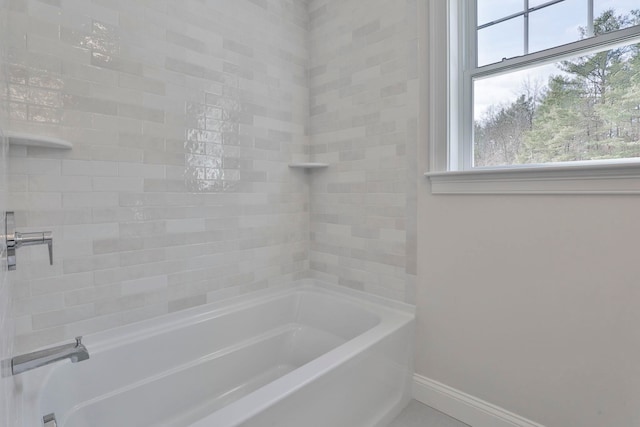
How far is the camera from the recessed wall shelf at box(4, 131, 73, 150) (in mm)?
1199

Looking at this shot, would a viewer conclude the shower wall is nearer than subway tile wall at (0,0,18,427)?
No

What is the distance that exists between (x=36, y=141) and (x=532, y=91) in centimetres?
220

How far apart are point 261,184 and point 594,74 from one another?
1.81 meters

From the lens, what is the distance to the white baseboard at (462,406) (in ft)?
5.13

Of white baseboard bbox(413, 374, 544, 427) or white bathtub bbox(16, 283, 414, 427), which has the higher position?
white bathtub bbox(16, 283, 414, 427)

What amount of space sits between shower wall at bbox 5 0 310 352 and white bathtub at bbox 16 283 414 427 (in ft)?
0.50

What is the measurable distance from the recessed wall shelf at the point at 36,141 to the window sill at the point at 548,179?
173 centimetres

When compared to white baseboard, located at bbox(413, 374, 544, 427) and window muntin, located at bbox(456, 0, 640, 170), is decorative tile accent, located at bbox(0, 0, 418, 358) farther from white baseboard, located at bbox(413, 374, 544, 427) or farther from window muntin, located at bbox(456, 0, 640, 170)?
white baseboard, located at bbox(413, 374, 544, 427)

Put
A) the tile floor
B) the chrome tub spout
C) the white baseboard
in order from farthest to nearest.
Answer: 1. the tile floor
2. the white baseboard
3. the chrome tub spout

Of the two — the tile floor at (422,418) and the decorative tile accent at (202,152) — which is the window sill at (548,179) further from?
the tile floor at (422,418)

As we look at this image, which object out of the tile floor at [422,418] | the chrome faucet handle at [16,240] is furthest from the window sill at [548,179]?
the chrome faucet handle at [16,240]

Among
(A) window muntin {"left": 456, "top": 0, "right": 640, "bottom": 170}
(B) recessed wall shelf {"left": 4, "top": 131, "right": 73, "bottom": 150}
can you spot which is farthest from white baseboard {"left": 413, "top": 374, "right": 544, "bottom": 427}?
(B) recessed wall shelf {"left": 4, "top": 131, "right": 73, "bottom": 150}

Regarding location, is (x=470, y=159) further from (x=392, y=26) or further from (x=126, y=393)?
(x=126, y=393)

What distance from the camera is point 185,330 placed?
1.71 meters
